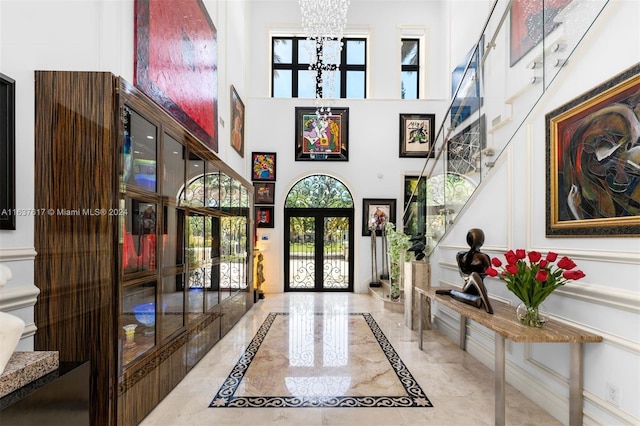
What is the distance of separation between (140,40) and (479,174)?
3.38 m

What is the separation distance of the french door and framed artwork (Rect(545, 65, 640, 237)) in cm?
541

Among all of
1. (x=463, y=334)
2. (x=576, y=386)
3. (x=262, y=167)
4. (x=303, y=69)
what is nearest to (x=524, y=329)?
(x=576, y=386)

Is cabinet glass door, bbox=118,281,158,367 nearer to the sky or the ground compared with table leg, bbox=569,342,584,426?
nearer to the sky

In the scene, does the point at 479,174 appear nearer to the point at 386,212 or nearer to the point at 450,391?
the point at 450,391

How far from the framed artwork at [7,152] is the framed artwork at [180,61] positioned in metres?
1.02

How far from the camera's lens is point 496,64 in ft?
9.57

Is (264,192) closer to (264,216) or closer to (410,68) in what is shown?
(264,216)

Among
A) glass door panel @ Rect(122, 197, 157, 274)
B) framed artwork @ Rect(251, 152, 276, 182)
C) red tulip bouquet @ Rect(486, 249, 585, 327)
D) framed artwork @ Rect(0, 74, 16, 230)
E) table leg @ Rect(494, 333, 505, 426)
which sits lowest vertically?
table leg @ Rect(494, 333, 505, 426)

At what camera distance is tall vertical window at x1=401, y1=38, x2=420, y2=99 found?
313 inches

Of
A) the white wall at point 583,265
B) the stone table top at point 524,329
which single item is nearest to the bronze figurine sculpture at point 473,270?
the stone table top at point 524,329

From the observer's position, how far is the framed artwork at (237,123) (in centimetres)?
610

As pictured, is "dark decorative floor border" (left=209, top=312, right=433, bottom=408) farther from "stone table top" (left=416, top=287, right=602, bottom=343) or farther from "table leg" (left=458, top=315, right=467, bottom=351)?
"table leg" (left=458, top=315, right=467, bottom=351)

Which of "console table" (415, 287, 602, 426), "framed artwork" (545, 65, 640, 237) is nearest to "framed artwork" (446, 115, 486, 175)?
"framed artwork" (545, 65, 640, 237)

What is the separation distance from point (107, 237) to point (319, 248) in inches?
234
